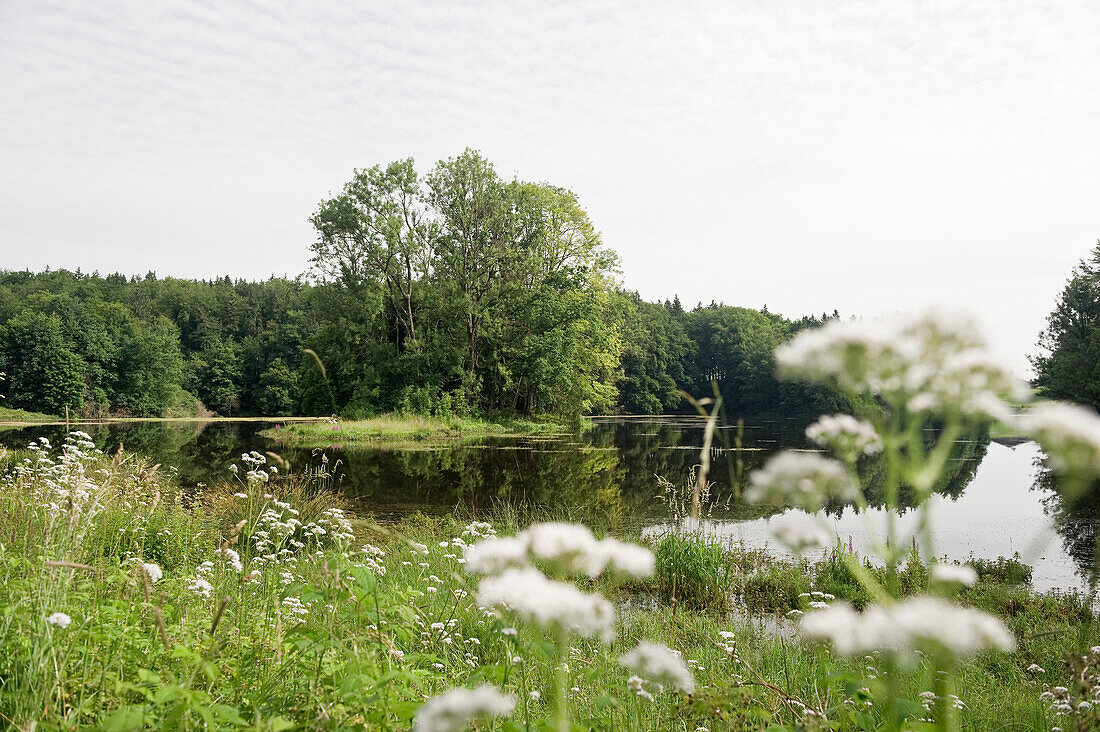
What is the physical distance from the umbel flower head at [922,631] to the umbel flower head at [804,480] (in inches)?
13.3

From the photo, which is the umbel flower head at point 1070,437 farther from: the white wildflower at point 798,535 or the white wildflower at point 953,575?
the white wildflower at point 798,535

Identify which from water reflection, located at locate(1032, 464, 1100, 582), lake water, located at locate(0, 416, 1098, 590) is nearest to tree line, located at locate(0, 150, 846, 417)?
lake water, located at locate(0, 416, 1098, 590)

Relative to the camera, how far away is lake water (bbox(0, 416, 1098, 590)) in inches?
387

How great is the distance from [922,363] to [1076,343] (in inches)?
1704

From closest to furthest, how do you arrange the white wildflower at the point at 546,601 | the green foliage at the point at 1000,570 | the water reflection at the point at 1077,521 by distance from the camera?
the white wildflower at the point at 546,601 < the green foliage at the point at 1000,570 < the water reflection at the point at 1077,521

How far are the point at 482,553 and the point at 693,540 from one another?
653 centimetres

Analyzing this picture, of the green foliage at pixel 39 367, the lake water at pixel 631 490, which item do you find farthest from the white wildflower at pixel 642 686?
the green foliage at pixel 39 367

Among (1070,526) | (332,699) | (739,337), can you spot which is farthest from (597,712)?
(739,337)

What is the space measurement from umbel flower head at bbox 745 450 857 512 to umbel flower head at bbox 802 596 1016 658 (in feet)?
1.11

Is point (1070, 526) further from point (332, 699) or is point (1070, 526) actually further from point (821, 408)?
point (821, 408)

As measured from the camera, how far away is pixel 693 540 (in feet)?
24.6

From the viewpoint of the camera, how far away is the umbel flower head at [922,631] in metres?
1.01

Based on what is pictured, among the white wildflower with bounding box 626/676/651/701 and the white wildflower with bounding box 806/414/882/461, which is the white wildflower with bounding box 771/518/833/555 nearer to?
the white wildflower with bounding box 806/414/882/461

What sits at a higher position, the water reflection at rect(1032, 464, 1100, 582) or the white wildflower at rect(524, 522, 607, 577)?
the white wildflower at rect(524, 522, 607, 577)
